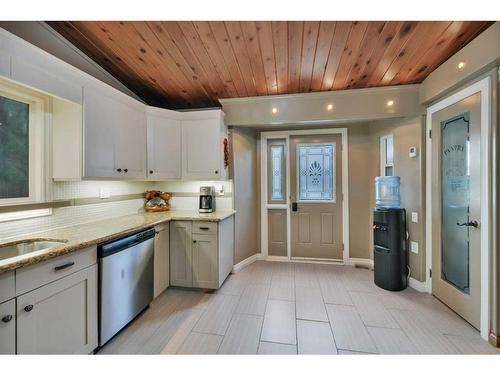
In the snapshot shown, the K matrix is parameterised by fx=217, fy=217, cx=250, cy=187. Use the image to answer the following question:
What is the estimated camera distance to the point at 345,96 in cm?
279

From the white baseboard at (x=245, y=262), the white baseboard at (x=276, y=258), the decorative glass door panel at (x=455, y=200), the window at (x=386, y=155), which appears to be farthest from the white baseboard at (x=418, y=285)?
the white baseboard at (x=245, y=262)

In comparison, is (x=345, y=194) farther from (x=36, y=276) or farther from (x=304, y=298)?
(x=36, y=276)

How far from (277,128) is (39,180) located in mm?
2980

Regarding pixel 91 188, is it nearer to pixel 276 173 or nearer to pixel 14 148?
pixel 14 148

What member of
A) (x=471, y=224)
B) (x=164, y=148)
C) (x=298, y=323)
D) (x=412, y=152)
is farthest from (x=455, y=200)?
(x=164, y=148)

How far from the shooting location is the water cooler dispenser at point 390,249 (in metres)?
2.60

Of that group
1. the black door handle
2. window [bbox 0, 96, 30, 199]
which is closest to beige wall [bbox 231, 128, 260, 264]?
window [bbox 0, 96, 30, 199]

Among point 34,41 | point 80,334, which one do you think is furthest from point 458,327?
point 34,41

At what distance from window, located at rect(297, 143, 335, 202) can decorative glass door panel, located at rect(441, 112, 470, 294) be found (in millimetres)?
1415

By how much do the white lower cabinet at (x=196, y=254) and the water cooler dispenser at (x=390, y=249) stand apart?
197cm

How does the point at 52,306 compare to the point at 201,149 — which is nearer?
the point at 52,306

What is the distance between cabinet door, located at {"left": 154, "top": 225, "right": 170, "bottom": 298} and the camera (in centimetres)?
242

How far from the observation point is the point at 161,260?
2504mm

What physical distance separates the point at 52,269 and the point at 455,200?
3.40 m
